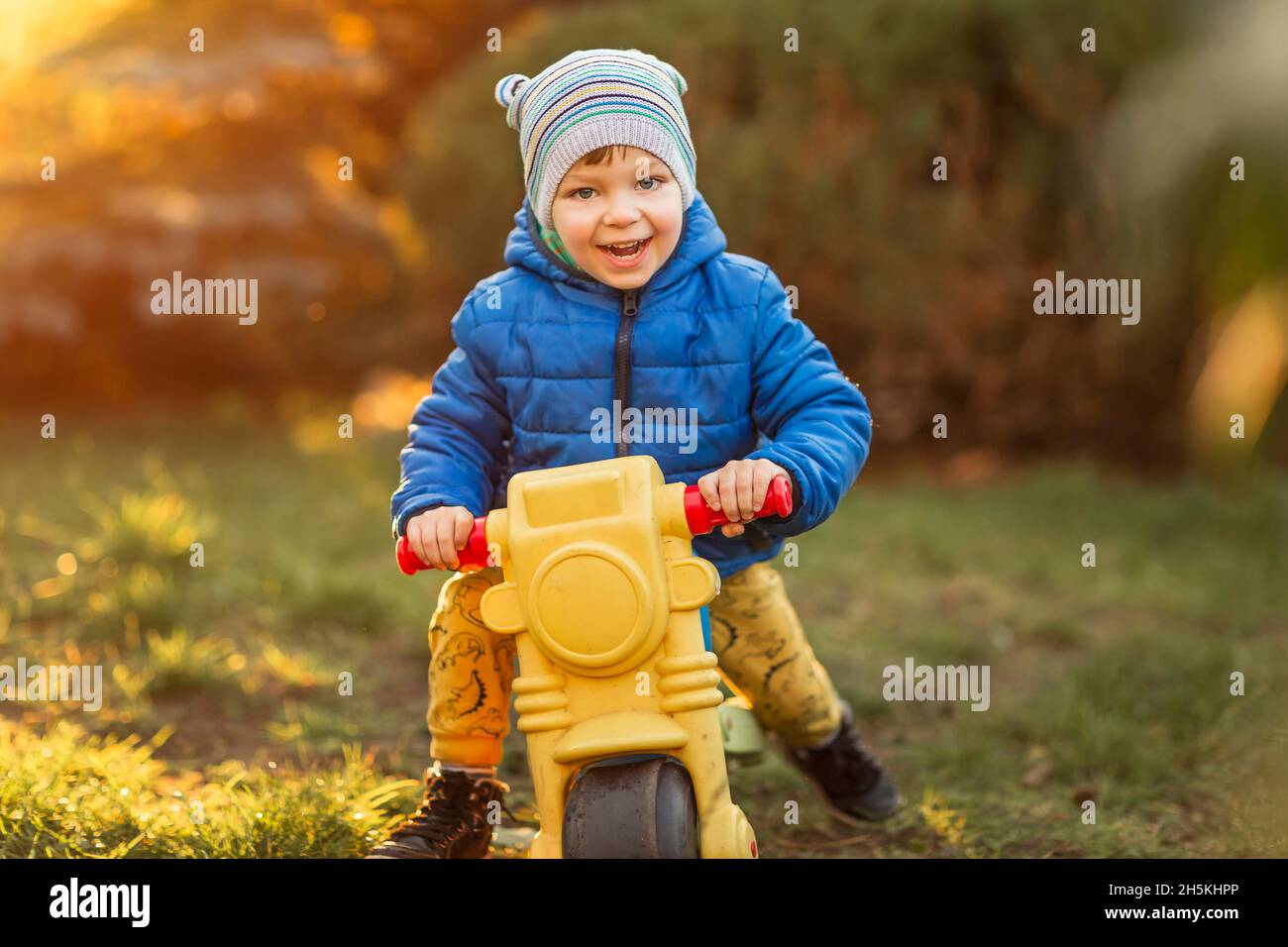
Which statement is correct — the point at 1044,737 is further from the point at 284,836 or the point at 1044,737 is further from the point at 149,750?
the point at 149,750

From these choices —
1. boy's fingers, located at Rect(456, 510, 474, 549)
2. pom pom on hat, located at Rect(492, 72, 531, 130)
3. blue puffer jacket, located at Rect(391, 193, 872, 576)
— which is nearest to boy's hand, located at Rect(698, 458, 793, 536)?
blue puffer jacket, located at Rect(391, 193, 872, 576)

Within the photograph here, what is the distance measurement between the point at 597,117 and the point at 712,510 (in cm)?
76

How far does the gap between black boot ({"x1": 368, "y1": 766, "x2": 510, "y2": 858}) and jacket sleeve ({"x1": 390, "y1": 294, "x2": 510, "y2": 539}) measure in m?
0.54

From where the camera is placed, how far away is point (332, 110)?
7.40m

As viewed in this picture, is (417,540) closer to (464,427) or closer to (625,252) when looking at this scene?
(464,427)

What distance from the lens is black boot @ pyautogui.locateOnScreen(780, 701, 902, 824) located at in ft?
10.3

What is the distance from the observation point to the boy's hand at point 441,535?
239 centimetres

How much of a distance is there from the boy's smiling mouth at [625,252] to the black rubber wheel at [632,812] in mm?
895

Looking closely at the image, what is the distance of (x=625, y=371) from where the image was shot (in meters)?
2.67

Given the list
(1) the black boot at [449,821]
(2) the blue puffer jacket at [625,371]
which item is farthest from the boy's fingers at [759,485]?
(1) the black boot at [449,821]

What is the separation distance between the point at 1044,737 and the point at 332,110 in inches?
207

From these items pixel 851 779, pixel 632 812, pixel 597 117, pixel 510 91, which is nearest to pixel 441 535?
pixel 632 812

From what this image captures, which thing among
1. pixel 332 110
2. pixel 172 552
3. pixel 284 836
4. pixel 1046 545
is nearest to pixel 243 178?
pixel 332 110

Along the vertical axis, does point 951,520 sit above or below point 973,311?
below
